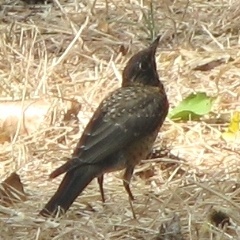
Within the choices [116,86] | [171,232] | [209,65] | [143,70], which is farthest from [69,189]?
[209,65]

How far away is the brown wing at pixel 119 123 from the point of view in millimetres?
4742

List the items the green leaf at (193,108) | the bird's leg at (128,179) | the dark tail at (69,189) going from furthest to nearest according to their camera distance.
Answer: the green leaf at (193,108)
the bird's leg at (128,179)
the dark tail at (69,189)

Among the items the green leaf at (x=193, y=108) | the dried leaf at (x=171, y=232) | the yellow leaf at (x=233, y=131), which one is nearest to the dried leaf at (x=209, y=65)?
the green leaf at (x=193, y=108)

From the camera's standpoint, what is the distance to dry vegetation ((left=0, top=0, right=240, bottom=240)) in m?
4.70

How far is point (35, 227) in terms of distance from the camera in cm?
466

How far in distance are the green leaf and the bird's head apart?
500 millimetres

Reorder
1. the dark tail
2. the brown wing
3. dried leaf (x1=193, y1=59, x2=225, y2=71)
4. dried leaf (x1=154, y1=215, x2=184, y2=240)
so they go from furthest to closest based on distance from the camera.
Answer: dried leaf (x1=193, y1=59, x2=225, y2=71) < the brown wing < the dark tail < dried leaf (x1=154, y1=215, x2=184, y2=240)

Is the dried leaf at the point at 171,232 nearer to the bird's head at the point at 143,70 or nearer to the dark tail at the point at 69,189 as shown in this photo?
the dark tail at the point at 69,189

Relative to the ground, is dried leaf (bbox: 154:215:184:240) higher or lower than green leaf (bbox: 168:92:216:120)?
higher

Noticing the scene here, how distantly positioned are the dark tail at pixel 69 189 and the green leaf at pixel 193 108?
115cm

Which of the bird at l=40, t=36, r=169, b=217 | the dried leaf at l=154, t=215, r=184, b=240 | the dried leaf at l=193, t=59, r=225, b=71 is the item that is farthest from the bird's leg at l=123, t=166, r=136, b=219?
the dried leaf at l=193, t=59, r=225, b=71

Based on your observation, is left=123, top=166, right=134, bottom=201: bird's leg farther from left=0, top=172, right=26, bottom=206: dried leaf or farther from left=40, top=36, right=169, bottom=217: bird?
left=0, top=172, right=26, bottom=206: dried leaf

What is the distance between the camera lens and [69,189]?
4652mm

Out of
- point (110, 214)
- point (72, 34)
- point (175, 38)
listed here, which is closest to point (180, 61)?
point (175, 38)
